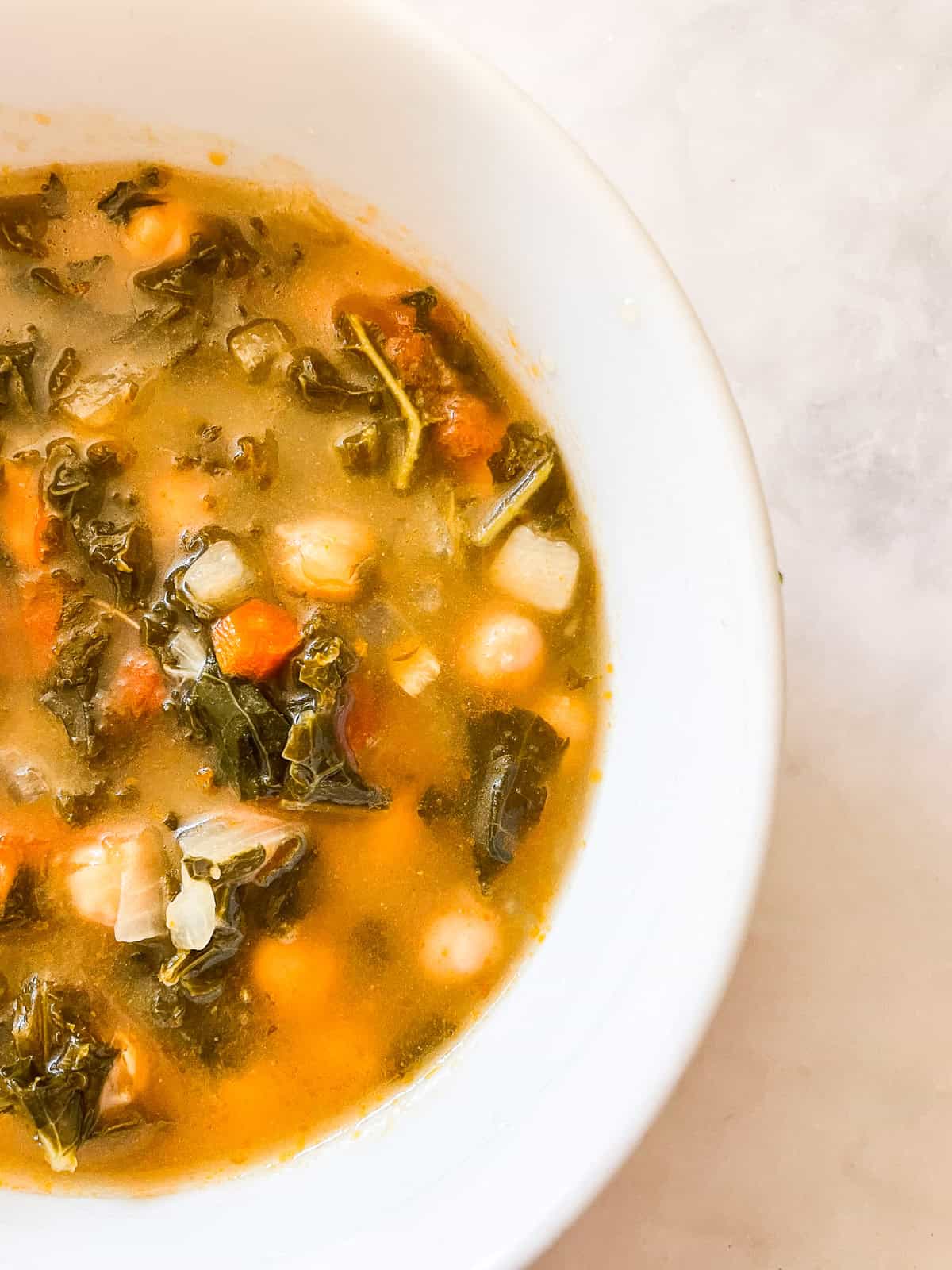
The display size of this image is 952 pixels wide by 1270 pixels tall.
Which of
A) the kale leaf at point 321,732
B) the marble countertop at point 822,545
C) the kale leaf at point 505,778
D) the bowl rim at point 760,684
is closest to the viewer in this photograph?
the bowl rim at point 760,684

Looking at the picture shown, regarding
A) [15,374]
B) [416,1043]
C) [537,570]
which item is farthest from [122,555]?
[416,1043]

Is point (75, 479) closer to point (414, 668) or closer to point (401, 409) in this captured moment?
point (401, 409)

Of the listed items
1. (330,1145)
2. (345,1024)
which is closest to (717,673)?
(345,1024)

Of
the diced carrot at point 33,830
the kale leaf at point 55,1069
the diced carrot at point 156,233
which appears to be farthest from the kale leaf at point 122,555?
the kale leaf at point 55,1069

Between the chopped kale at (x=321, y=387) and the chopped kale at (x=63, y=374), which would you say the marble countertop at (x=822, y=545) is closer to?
the chopped kale at (x=321, y=387)

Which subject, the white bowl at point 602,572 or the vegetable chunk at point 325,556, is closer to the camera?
the white bowl at point 602,572

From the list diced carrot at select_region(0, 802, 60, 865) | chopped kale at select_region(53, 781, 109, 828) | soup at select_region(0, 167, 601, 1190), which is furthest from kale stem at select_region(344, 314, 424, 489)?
diced carrot at select_region(0, 802, 60, 865)

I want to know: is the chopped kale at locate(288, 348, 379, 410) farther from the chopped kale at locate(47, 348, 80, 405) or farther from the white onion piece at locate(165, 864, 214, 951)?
the white onion piece at locate(165, 864, 214, 951)

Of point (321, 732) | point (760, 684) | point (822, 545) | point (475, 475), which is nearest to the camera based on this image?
point (760, 684)
